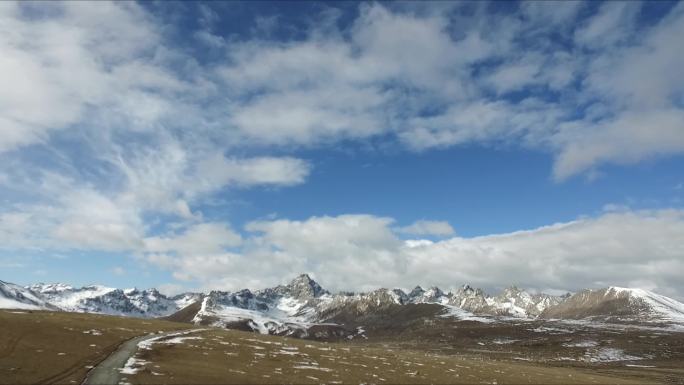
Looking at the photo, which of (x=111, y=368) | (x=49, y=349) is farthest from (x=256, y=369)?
(x=49, y=349)

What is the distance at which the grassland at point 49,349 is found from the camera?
158 feet

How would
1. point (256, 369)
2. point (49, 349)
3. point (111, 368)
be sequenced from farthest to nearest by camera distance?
point (256, 369)
point (49, 349)
point (111, 368)

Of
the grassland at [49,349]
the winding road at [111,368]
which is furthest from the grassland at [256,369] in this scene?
the grassland at [49,349]

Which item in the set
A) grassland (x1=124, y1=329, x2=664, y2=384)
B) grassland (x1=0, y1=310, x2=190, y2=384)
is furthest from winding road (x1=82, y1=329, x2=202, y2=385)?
grassland (x1=124, y1=329, x2=664, y2=384)

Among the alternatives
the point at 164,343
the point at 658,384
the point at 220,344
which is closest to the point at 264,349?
the point at 220,344

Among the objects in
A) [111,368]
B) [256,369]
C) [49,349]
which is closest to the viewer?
[111,368]

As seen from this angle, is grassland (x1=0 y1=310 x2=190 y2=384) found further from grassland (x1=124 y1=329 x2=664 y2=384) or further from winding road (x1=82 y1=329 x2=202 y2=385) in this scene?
grassland (x1=124 y1=329 x2=664 y2=384)

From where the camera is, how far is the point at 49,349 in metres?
62.5

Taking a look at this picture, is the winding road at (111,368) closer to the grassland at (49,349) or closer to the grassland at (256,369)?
the grassland at (49,349)

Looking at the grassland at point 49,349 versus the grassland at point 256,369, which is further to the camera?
the grassland at point 256,369

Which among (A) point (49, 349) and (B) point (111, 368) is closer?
(B) point (111, 368)

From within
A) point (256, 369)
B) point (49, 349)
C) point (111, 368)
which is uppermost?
point (49, 349)

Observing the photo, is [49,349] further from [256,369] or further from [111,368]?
[256,369]

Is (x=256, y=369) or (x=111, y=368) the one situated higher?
(x=111, y=368)
